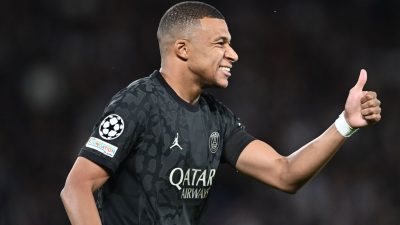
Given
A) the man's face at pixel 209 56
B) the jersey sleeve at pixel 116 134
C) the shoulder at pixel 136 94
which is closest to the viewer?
the jersey sleeve at pixel 116 134

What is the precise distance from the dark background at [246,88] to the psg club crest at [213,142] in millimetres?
3269

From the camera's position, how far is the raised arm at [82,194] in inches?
146

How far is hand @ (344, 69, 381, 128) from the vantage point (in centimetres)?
385

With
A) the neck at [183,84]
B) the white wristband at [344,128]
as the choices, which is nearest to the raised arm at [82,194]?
the neck at [183,84]

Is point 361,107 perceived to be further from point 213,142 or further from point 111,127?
point 111,127

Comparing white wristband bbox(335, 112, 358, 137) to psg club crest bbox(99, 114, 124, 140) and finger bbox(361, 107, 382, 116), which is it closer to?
finger bbox(361, 107, 382, 116)

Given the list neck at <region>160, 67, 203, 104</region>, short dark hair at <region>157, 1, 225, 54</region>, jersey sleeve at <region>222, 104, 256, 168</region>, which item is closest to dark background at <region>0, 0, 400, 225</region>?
jersey sleeve at <region>222, 104, 256, 168</region>

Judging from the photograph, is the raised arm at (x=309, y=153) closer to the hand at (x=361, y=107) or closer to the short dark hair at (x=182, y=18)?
the hand at (x=361, y=107)

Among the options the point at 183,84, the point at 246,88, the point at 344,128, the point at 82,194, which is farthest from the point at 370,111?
the point at 246,88

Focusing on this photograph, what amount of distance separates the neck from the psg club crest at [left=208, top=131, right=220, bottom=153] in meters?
Result: 0.20

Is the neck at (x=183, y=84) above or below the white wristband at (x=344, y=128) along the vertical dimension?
above

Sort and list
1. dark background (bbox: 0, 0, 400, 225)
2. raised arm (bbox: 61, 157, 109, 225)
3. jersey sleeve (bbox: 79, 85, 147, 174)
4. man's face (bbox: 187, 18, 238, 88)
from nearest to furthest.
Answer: raised arm (bbox: 61, 157, 109, 225)
jersey sleeve (bbox: 79, 85, 147, 174)
man's face (bbox: 187, 18, 238, 88)
dark background (bbox: 0, 0, 400, 225)

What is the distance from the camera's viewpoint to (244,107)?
819 cm

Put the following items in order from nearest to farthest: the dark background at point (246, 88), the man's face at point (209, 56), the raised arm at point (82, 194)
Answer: the raised arm at point (82, 194)
the man's face at point (209, 56)
the dark background at point (246, 88)
